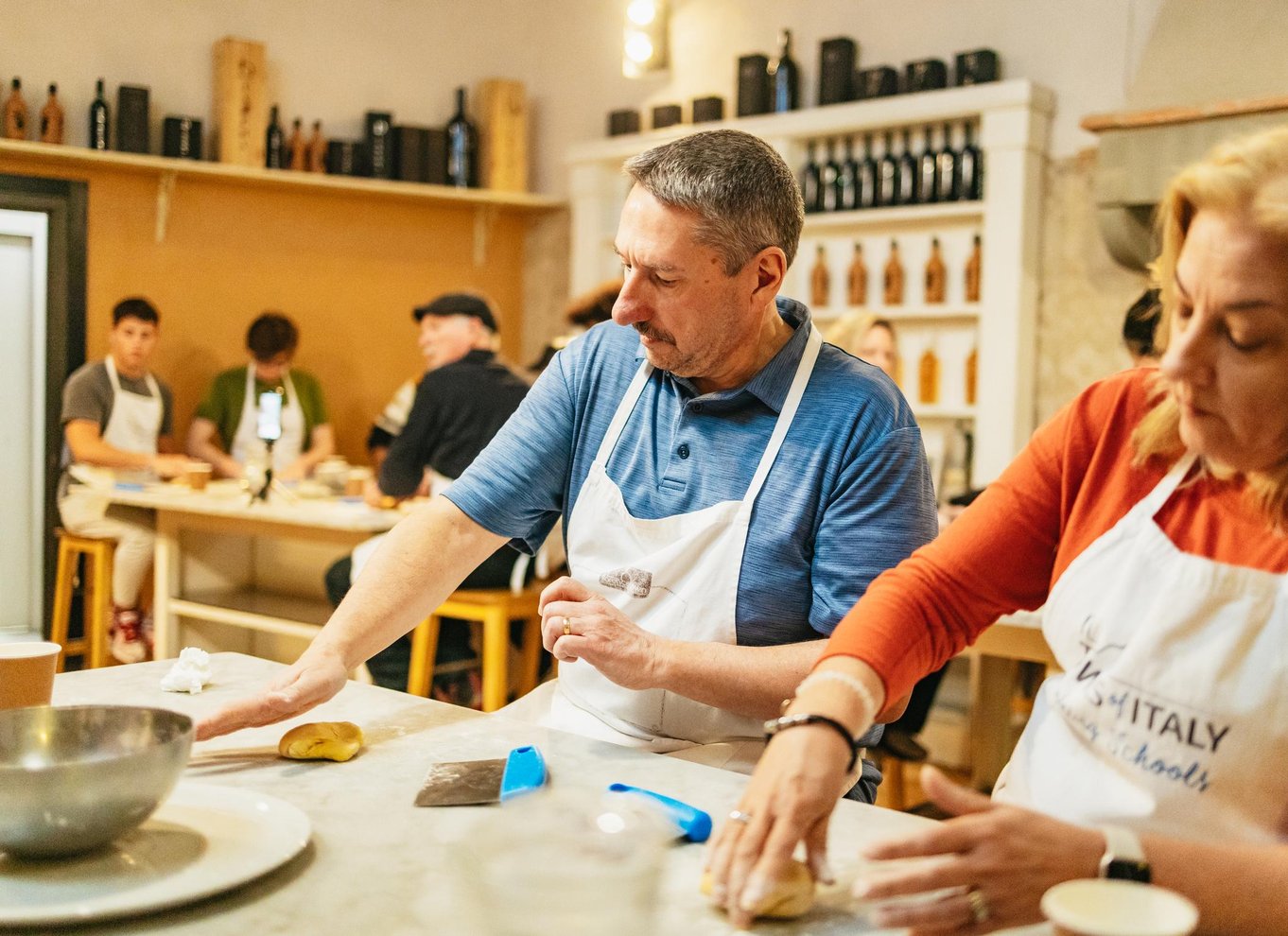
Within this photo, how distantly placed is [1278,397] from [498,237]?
6437 millimetres

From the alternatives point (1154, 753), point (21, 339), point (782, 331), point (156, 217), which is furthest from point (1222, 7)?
point (21, 339)

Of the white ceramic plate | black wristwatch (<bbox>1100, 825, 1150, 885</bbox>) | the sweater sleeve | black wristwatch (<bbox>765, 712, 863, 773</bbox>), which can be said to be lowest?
the white ceramic plate

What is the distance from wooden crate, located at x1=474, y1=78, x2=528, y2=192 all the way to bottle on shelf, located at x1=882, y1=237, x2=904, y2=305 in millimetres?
2331

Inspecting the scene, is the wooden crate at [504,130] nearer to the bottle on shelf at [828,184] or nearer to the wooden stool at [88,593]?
the bottle on shelf at [828,184]

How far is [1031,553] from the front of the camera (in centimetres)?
130

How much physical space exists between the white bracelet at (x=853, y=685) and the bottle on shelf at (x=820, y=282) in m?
4.63

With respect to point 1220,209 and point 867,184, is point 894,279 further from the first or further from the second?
point 1220,209

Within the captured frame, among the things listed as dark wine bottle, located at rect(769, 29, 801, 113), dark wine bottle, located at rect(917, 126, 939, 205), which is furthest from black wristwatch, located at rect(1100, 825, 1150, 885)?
dark wine bottle, located at rect(769, 29, 801, 113)

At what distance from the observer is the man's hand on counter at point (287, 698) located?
137 centimetres

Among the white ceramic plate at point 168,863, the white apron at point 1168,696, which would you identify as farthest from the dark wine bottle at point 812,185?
the white ceramic plate at point 168,863

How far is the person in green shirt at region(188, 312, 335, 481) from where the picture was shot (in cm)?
603

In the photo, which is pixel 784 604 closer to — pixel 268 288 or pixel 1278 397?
pixel 1278 397

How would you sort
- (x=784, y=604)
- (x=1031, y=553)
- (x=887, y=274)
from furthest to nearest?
1. (x=887, y=274)
2. (x=784, y=604)
3. (x=1031, y=553)

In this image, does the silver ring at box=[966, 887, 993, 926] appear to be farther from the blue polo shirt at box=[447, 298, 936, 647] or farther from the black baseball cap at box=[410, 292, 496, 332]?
the black baseball cap at box=[410, 292, 496, 332]
